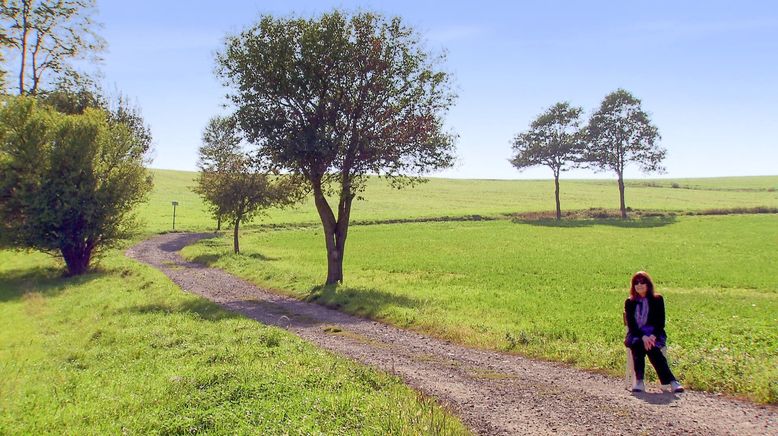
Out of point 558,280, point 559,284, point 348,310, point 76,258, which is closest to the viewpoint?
point 348,310

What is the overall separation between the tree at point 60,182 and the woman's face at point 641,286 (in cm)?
3068

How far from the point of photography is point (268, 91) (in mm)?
24172

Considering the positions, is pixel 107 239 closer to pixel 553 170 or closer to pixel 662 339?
pixel 662 339

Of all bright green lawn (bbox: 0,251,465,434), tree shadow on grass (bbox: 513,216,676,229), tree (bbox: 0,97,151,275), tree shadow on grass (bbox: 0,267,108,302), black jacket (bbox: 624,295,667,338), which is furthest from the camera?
tree shadow on grass (bbox: 513,216,676,229)

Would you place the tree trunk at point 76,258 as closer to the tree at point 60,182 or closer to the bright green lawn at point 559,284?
the tree at point 60,182

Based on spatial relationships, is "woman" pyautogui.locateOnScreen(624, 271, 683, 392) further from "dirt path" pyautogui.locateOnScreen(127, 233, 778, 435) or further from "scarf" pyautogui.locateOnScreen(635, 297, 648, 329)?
"dirt path" pyautogui.locateOnScreen(127, 233, 778, 435)

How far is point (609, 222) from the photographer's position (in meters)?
66.4

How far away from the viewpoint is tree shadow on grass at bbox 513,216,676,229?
6278cm

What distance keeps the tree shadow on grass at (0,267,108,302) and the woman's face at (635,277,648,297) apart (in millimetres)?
26180

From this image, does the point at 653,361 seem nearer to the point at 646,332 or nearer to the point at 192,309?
the point at 646,332

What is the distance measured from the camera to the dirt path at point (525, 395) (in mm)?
8570

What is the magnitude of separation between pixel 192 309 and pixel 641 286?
51.9 feet

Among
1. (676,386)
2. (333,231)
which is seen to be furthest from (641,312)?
(333,231)

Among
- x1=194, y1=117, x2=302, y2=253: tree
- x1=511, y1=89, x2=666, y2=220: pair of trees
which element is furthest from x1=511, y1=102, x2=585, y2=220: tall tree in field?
x1=194, y1=117, x2=302, y2=253: tree
